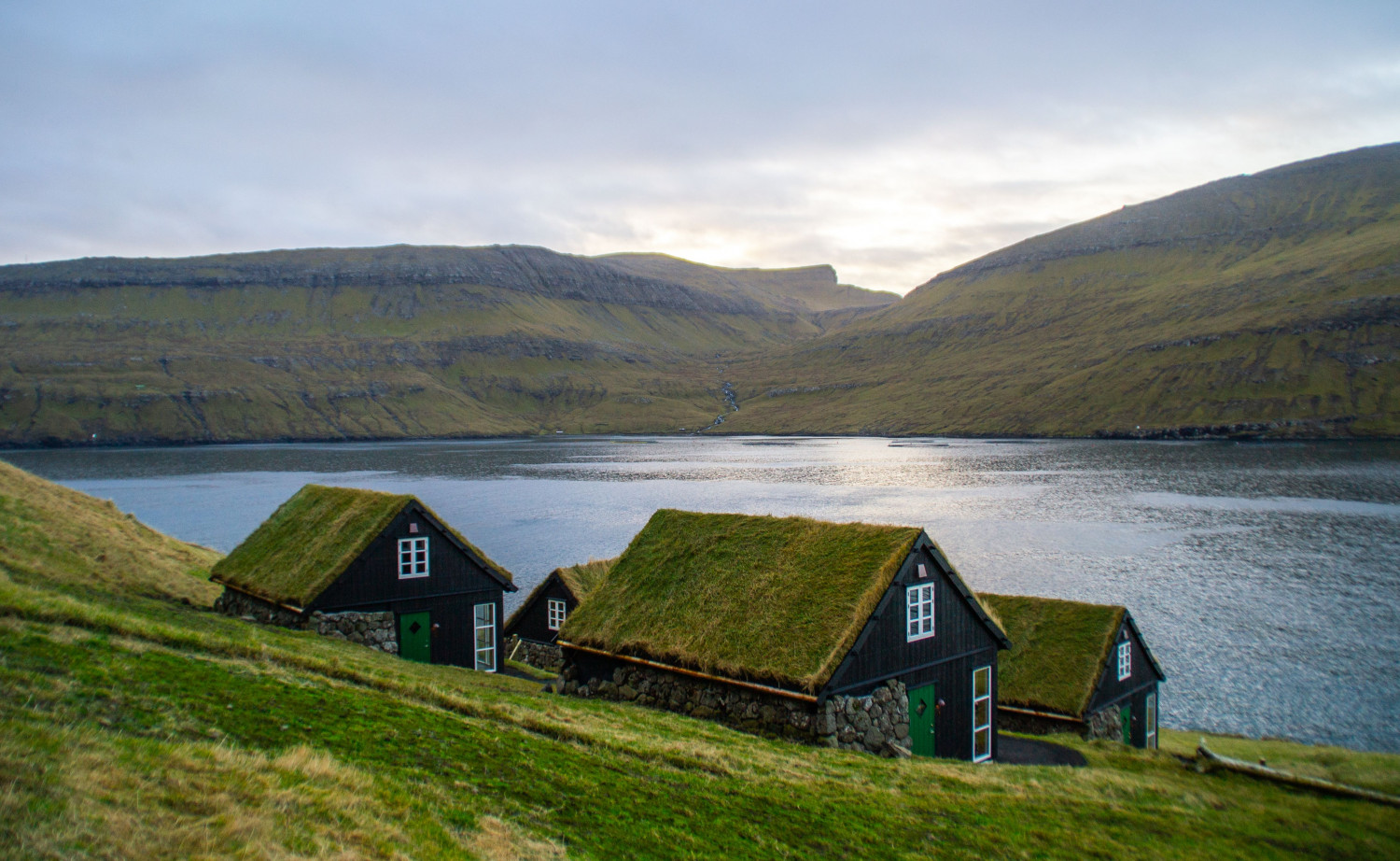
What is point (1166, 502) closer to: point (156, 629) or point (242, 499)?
point (156, 629)

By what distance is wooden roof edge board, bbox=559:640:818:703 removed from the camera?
803 inches

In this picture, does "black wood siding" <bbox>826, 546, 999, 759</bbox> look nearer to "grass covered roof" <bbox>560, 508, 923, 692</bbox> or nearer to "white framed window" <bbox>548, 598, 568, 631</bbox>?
"grass covered roof" <bbox>560, 508, 923, 692</bbox>

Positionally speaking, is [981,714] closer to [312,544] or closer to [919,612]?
[919,612]

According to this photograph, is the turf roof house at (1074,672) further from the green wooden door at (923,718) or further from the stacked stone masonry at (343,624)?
the stacked stone masonry at (343,624)

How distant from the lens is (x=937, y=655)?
23.2 metres

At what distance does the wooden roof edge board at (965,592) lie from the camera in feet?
74.8

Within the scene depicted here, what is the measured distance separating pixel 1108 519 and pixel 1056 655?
2838 inches

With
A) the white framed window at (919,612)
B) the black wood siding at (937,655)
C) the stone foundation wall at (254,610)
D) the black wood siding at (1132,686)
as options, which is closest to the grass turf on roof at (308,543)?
the stone foundation wall at (254,610)

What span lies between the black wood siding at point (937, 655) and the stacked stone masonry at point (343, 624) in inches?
694

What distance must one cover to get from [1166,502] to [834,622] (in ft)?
335

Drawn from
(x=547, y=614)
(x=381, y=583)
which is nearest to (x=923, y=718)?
(x=381, y=583)

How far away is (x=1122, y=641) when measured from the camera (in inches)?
1187

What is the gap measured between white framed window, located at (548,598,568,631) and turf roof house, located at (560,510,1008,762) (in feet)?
34.7

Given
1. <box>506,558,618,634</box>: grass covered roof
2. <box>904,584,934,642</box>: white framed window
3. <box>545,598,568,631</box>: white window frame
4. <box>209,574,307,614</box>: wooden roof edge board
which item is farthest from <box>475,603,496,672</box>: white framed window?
<box>904,584,934,642</box>: white framed window
